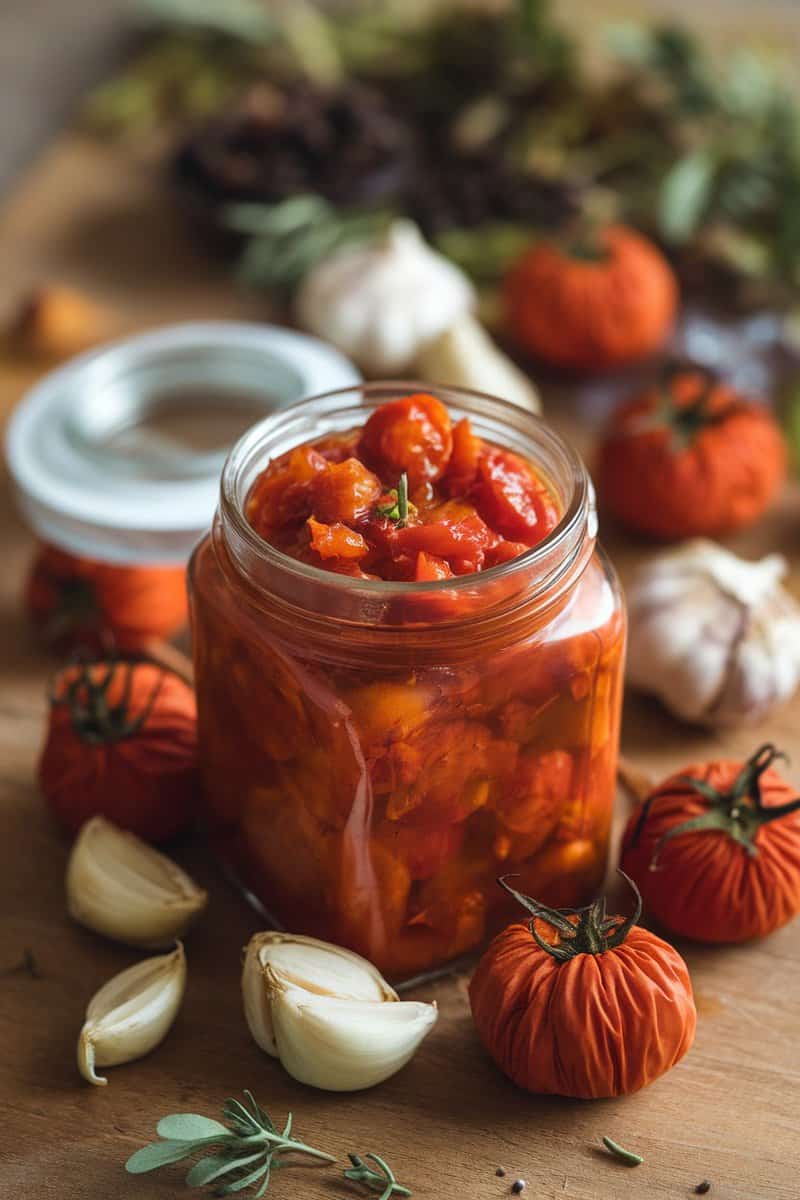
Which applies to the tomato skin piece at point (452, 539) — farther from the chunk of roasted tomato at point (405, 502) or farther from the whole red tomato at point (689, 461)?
the whole red tomato at point (689, 461)

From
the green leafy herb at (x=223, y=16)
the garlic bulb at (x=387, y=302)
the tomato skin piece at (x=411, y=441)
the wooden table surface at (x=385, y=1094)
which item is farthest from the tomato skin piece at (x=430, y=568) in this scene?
the green leafy herb at (x=223, y=16)

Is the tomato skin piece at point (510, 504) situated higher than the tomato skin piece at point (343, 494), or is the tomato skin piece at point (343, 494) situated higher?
the tomato skin piece at point (343, 494)

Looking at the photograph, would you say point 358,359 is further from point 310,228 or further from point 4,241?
point 4,241

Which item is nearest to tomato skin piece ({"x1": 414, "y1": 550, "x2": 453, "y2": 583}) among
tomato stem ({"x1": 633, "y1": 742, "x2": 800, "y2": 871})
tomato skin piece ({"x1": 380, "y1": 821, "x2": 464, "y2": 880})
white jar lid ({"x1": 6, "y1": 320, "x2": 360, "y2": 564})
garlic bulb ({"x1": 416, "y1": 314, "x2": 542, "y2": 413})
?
tomato skin piece ({"x1": 380, "y1": 821, "x2": 464, "y2": 880})

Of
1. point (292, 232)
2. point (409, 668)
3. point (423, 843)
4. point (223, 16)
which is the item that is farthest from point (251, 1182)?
point (223, 16)

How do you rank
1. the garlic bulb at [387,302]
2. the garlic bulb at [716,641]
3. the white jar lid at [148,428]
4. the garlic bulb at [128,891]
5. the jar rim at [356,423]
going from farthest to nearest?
the garlic bulb at [387,302], the white jar lid at [148,428], the garlic bulb at [716,641], the garlic bulb at [128,891], the jar rim at [356,423]

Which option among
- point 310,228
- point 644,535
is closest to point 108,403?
point 310,228
